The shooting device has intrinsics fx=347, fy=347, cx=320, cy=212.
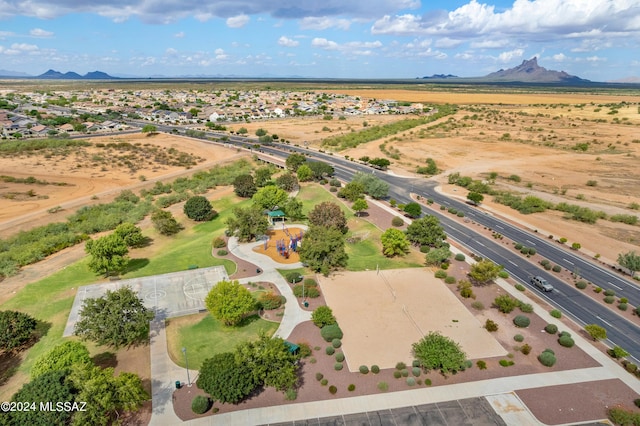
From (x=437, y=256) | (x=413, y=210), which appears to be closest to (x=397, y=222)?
(x=413, y=210)

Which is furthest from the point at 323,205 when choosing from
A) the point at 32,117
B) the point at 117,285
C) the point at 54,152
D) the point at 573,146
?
the point at 32,117

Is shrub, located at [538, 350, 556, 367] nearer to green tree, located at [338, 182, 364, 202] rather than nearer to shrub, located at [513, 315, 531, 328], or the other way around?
shrub, located at [513, 315, 531, 328]

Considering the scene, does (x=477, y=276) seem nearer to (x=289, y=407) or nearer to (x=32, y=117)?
(x=289, y=407)

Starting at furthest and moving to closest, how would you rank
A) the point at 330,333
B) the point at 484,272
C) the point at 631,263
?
the point at 631,263, the point at 484,272, the point at 330,333

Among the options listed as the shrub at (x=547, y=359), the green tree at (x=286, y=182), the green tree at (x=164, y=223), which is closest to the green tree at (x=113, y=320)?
the green tree at (x=164, y=223)

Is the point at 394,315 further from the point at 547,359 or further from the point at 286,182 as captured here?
the point at 286,182

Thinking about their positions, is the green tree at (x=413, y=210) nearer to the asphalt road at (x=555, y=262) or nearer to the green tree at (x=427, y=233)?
the asphalt road at (x=555, y=262)
